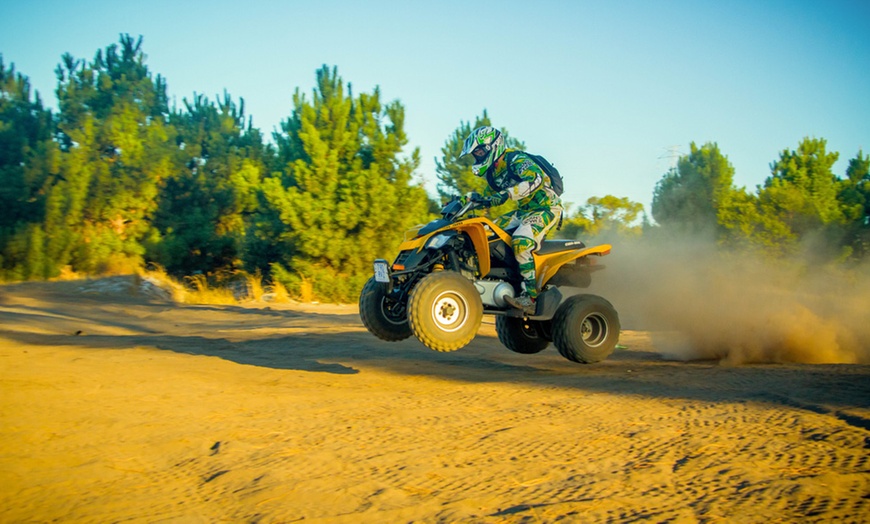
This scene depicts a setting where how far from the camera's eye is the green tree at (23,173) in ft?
78.7

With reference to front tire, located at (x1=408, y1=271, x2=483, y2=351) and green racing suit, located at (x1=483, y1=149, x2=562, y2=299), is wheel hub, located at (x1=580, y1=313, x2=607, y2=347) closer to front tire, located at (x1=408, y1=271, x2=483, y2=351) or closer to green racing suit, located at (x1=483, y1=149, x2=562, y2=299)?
green racing suit, located at (x1=483, y1=149, x2=562, y2=299)

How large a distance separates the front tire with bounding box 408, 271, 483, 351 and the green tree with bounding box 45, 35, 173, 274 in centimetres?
2154

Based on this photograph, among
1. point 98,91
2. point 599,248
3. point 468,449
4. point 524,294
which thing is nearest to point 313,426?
point 468,449

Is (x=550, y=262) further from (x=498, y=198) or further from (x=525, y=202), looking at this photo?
(x=498, y=198)

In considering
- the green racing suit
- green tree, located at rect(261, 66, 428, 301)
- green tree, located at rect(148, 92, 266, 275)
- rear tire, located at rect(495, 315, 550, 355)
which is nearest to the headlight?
the green racing suit

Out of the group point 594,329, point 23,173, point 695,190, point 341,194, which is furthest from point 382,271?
point 695,190

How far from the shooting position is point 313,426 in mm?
4926

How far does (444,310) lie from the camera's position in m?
7.02

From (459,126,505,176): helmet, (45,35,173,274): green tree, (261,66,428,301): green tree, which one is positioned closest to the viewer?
(459,126,505,176): helmet

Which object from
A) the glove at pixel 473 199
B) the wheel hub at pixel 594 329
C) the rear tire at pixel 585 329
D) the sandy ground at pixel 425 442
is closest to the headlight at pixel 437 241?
the glove at pixel 473 199

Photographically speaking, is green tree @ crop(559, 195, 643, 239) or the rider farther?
green tree @ crop(559, 195, 643, 239)

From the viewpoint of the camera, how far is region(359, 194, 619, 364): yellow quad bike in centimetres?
702

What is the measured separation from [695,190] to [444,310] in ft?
101

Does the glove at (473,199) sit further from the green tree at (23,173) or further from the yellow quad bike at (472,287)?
the green tree at (23,173)
